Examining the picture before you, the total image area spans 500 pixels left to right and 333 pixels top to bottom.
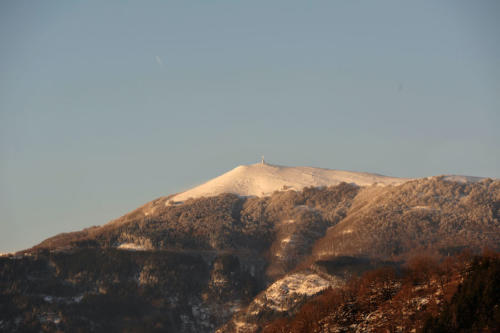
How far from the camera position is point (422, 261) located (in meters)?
156

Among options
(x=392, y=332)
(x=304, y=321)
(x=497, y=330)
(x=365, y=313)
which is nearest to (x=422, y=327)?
(x=392, y=332)

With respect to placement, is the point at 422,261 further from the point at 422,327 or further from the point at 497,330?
the point at 497,330

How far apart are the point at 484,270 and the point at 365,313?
25.5 meters

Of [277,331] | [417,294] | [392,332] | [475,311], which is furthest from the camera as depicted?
[277,331]

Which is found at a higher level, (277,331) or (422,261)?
(422,261)

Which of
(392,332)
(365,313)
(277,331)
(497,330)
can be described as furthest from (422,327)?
A: (277,331)

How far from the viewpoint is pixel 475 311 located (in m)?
103

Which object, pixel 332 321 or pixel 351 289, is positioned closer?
pixel 332 321

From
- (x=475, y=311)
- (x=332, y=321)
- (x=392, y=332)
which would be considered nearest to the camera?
(x=475, y=311)

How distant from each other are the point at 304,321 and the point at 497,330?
203 ft

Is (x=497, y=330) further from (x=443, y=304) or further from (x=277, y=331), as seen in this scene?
(x=277, y=331)

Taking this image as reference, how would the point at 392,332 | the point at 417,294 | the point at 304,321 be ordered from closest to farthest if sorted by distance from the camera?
1. the point at 392,332
2. the point at 417,294
3. the point at 304,321

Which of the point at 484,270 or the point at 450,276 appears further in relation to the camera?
the point at 450,276

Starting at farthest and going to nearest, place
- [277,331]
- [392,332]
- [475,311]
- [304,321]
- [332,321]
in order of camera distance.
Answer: [277,331]
[304,321]
[332,321]
[392,332]
[475,311]
